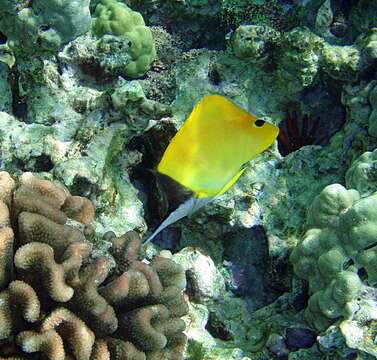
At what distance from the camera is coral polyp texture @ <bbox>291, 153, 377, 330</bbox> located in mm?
3008

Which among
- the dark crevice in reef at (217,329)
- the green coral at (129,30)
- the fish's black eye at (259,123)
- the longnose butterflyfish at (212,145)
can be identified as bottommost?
the dark crevice in reef at (217,329)

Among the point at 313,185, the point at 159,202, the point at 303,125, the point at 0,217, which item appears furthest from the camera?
the point at 303,125

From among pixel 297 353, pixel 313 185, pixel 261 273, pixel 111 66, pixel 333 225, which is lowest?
pixel 261 273

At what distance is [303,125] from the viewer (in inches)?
172

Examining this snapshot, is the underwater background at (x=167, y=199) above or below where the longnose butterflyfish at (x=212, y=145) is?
below

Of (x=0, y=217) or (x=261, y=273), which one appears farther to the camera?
(x=261, y=273)

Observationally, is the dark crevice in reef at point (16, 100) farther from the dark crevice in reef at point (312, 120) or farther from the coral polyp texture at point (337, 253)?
the coral polyp texture at point (337, 253)

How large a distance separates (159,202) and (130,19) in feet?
6.33

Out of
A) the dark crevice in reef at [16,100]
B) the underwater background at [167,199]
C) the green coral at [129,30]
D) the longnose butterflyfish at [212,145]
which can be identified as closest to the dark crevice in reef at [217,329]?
the underwater background at [167,199]

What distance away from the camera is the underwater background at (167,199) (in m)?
2.56

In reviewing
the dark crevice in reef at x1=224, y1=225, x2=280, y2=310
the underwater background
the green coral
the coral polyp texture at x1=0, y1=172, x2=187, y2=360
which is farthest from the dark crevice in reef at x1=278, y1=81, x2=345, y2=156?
the coral polyp texture at x1=0, y1=172, x2=187, y2=360

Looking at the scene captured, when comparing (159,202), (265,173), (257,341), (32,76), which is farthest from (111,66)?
(257,341)

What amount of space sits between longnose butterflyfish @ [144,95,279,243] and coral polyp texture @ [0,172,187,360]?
80 centimetres

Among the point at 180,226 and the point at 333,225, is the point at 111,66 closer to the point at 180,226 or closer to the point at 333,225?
the point at 180,226
